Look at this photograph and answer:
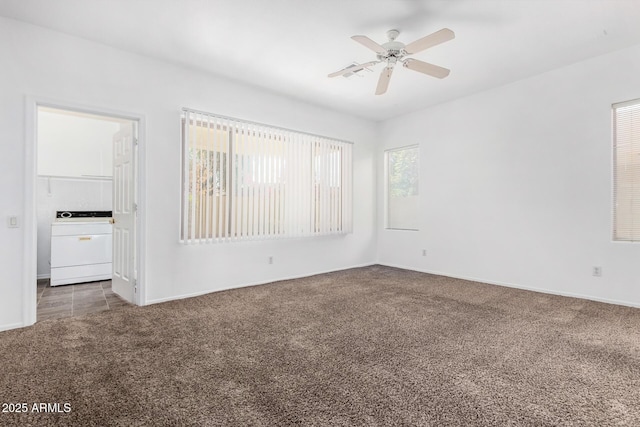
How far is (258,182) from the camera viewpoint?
4.50m

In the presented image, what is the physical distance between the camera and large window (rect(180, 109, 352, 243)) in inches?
155

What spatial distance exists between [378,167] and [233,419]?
5.37m

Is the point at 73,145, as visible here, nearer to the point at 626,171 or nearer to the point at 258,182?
the point at 258,182

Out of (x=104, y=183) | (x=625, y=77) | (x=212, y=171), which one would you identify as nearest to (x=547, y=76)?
(x=625, y=77)

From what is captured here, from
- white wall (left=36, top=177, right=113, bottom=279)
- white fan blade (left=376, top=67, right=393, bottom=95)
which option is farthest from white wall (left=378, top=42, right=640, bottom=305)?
white wall (left=36, top=177, right=113, bottom=279)

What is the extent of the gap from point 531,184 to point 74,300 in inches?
239

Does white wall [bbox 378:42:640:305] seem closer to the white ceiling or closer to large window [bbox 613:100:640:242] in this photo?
large window [bbox 613:100:640:242]

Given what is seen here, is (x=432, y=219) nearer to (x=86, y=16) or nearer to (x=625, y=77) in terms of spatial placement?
(x=625, y=77)

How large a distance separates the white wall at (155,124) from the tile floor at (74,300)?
17.4 inches

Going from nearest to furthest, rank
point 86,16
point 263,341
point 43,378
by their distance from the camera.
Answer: point 43,378 < point 263,341 < point 86,16

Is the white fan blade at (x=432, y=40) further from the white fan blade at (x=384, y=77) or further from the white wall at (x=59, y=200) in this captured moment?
the white wall at (x=59, y=200)

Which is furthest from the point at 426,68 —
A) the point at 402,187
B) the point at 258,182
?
the point at 402,187

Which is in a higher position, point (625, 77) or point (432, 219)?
point (625, 77)

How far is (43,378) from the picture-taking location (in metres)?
1.98
